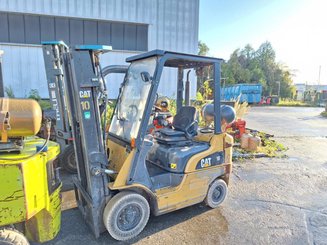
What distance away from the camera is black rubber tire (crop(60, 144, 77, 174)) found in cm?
552

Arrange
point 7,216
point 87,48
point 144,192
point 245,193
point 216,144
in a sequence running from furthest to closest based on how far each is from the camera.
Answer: point 245,193
point 216,144
point 144,192
point 87,48
point 7,216

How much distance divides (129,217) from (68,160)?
2.88 metres

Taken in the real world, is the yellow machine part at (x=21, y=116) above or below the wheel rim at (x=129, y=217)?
above

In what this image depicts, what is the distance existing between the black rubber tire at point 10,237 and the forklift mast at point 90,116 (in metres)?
0.88

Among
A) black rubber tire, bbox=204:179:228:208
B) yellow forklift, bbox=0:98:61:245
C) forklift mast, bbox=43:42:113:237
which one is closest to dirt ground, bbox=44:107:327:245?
black rubber tire, bbox=204:179:228:208

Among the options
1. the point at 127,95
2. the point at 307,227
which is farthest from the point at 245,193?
the point at 127,95

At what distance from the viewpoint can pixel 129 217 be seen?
3.29m

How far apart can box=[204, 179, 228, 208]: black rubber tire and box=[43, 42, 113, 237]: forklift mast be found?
1714mm

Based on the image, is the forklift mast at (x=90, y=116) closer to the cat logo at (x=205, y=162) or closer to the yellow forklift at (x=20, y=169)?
the yellow forklift at (x=20, y=169)

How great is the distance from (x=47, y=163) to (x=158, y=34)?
1014 centimetres

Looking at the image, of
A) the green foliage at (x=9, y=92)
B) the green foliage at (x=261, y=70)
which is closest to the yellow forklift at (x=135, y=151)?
the green foliage at (x=9, y=92)

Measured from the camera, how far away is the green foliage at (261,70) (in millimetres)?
39281

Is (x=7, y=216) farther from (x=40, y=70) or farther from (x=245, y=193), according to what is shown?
(x=40, y=70)

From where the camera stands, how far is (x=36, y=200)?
2422 mm
